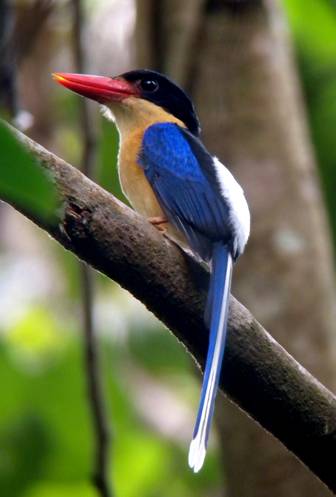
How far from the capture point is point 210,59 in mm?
4059

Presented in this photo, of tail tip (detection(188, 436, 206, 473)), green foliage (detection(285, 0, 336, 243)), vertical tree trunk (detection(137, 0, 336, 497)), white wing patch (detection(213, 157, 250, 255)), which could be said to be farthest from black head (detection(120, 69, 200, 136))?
tail tip (detection(188, 436, 206, 473))

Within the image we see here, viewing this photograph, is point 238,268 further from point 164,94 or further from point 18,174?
point 18,174

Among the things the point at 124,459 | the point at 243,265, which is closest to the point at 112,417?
the point at 124,459

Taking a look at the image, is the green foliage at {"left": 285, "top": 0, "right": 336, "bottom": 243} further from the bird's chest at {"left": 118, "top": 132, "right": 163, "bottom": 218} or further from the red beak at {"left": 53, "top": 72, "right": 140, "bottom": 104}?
the bird's chest at {"left": 118, "top": 132, "right": 163, "bottom": 218}

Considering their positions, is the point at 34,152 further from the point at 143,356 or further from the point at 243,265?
the point at 143,356

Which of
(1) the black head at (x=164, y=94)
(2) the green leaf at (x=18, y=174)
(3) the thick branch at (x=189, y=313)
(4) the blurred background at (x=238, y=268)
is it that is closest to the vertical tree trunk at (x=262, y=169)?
(4) the blurred background at (x=238, y=268)

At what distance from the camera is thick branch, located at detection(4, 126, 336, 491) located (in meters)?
1.94

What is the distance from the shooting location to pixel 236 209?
8.86 feet

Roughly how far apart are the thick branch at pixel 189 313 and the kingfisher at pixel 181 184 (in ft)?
0.17

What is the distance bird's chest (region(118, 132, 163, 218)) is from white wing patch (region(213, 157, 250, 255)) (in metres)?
0.20

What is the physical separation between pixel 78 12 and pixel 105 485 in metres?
1.55

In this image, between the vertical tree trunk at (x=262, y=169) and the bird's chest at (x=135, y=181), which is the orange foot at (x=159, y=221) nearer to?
the bird's chest at (x=135, y=181)

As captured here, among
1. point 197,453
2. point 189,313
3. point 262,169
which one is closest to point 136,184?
point 262,169

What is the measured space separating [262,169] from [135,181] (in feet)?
2.98
